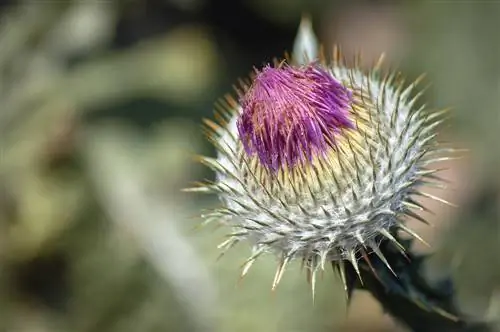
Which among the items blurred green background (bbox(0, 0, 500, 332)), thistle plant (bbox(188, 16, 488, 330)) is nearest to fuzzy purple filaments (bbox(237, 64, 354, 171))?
thistle plant (bbox(188, 16, 488, 330))

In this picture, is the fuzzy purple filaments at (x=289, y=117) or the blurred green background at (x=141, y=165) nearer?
the fuzzy purple filaments at (x=289, y=117)

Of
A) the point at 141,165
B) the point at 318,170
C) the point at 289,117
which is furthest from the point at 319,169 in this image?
the point at 141,165

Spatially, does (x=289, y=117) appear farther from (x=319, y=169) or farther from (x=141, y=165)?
(x=141, y=165)

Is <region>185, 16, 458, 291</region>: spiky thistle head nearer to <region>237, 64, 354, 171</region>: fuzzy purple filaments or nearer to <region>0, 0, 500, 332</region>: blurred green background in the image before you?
<region>237, 64, 354, 171</region>: fuzzy purple filaments

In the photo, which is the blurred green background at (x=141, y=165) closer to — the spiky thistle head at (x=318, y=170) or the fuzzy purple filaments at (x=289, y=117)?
the spiky thistle head at (x=318, y=170)

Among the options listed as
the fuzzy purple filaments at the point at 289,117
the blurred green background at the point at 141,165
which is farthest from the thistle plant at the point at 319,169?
the blurred green background at the point at 141,165

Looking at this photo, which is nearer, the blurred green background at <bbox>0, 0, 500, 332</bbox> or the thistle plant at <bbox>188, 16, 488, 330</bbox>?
the thistle plant at <bbox>188, 16, 488, 330</bbox>

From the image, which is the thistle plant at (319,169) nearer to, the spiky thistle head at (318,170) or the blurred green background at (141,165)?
the spiky thistle head at (318,170)
